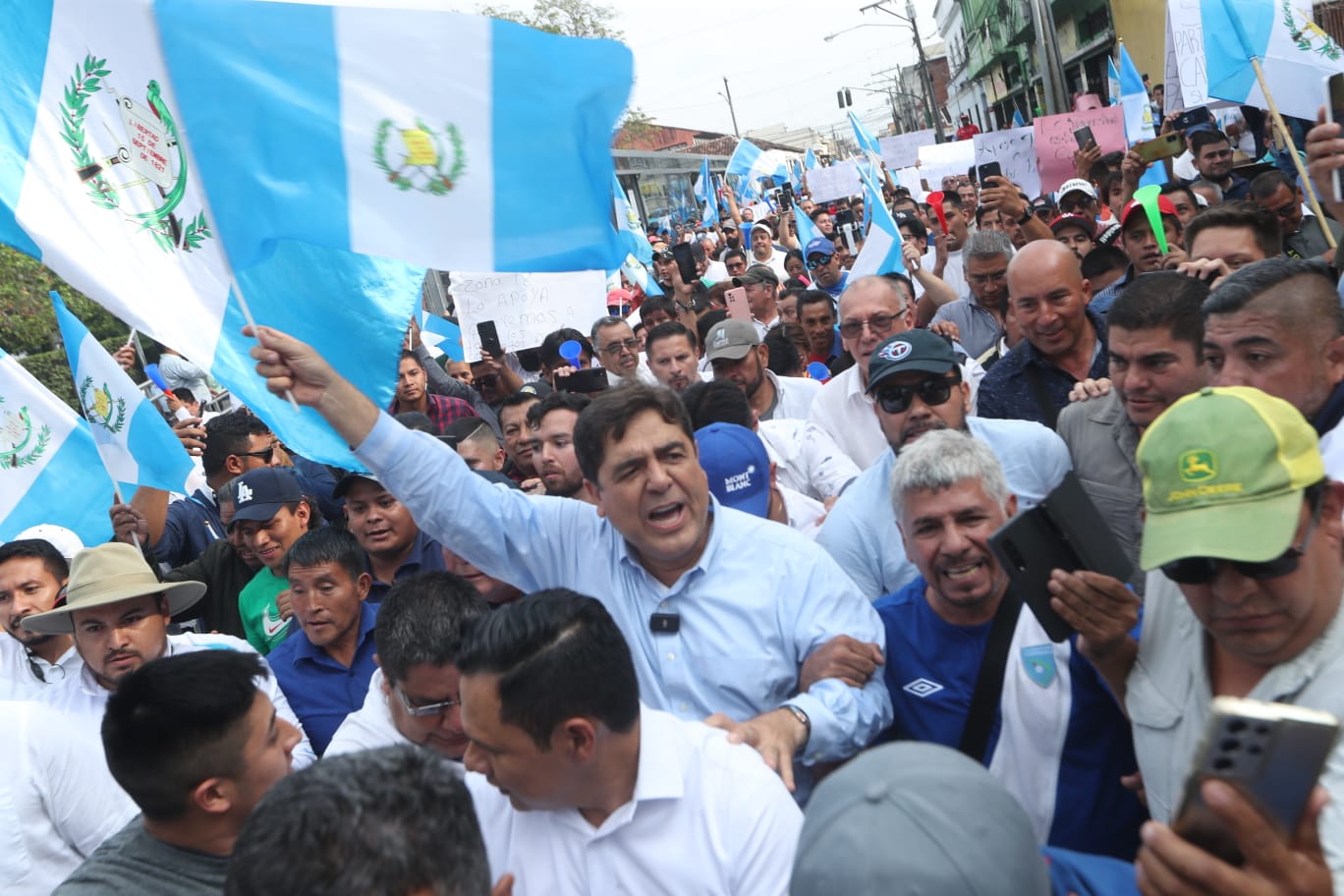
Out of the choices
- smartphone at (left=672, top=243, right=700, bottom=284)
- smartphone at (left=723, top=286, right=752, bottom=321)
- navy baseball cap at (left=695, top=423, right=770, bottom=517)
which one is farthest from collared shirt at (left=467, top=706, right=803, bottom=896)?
A: smartphone at (left=672, top=243, right=700, bottom=284)

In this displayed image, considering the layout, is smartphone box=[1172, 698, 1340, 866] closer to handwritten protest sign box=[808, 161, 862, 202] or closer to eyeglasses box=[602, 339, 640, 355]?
eyeglasses box=[602, 339, 640, 355]

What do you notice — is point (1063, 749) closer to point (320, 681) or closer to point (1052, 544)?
point (1052, 544)

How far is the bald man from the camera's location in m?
4.43

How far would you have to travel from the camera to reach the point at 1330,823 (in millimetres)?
1435

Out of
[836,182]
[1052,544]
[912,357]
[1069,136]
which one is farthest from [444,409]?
[836,182]

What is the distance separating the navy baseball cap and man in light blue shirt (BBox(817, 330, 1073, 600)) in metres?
0.30

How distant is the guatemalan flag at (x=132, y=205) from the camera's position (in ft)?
10.3

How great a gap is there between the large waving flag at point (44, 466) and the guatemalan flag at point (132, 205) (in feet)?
6.78

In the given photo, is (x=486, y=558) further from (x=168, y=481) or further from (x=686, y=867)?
(x=168, y=481)

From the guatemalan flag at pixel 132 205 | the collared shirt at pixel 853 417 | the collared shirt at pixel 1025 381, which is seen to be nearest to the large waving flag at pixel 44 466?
the guatemalan flag at pixel 132 205

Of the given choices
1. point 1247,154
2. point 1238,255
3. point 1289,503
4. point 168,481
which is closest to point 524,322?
point 168,481

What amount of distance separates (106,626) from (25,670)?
34.3 inches

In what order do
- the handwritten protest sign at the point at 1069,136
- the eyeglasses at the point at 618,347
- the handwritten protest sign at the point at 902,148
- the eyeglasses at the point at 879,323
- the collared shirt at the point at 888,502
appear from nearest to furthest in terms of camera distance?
1. the collared shirt at the point at 888,502
2. the eyeglasses at the point at 879,323
3. the eyeglasses at the point at 618,347
4. the handwritten protest sign at the point at 1069,136
5. the handwritten protest sign at the point at 902,148

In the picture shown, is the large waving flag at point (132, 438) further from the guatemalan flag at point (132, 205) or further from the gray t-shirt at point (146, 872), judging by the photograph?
the gray t-shirt at point (146, 872)
